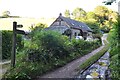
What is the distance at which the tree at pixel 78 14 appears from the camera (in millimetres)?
3168

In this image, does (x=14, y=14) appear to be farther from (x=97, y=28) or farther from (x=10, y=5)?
(x=97, y=28)

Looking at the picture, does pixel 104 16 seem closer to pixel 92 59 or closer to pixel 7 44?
pixel 92 59

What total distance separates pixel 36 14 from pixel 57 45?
0.78 meters

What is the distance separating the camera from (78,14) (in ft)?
10.5

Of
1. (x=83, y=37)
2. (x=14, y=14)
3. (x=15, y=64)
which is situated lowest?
(x=15, y=64)

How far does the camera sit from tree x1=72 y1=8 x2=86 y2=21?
10.4 feet

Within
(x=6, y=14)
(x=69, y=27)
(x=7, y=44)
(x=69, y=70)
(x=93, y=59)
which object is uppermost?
(x=6, y=14)

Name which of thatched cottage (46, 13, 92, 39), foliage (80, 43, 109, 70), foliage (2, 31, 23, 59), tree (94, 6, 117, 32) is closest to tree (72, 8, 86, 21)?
thatched cottage (46, 13, 92, 39)

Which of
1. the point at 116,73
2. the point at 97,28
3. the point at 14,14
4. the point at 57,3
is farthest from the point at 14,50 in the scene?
the point at 116,73

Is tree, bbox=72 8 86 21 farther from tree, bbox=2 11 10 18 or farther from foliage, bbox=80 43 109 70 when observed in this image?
tree, bbox=2 11 10 18

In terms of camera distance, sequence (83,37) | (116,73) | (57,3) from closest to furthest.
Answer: (116,73) < (57,3) < (83,37)

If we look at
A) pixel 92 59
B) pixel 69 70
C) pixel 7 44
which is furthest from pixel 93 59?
pixel 7 44

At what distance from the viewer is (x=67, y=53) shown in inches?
149

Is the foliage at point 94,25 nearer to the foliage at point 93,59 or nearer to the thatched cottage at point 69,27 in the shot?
the thatched cottage at point 69,27
